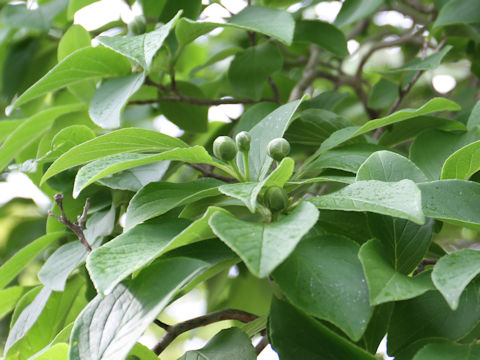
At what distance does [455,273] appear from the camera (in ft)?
1.45

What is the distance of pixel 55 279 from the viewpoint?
27.7 inches

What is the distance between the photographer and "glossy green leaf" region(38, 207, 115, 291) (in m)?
0.70

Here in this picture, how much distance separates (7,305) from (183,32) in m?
0.47

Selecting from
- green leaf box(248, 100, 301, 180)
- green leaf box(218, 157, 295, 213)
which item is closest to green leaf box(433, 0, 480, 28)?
green leaf box(248, 100, 301, 180)

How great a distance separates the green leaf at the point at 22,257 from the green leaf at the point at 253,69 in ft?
1.29

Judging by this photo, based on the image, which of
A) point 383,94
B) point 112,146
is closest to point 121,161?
point 112,146

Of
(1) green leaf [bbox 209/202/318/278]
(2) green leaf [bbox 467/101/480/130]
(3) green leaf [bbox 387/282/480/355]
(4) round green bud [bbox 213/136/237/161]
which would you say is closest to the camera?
(1) green leaf [bbox 209/202/318/278]

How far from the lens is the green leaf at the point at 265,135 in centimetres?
66

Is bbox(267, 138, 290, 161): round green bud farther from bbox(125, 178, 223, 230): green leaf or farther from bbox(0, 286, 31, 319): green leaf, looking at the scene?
bbox(0, 286, 31, 319): green leaf

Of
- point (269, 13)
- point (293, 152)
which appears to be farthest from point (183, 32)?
point (293, 152)

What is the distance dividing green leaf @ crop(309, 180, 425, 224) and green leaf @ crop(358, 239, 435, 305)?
0.04 m

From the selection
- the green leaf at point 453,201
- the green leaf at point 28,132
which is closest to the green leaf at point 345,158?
the green leaf at point 453,201

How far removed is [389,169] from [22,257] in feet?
1.61

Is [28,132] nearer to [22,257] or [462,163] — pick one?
[22,257]
